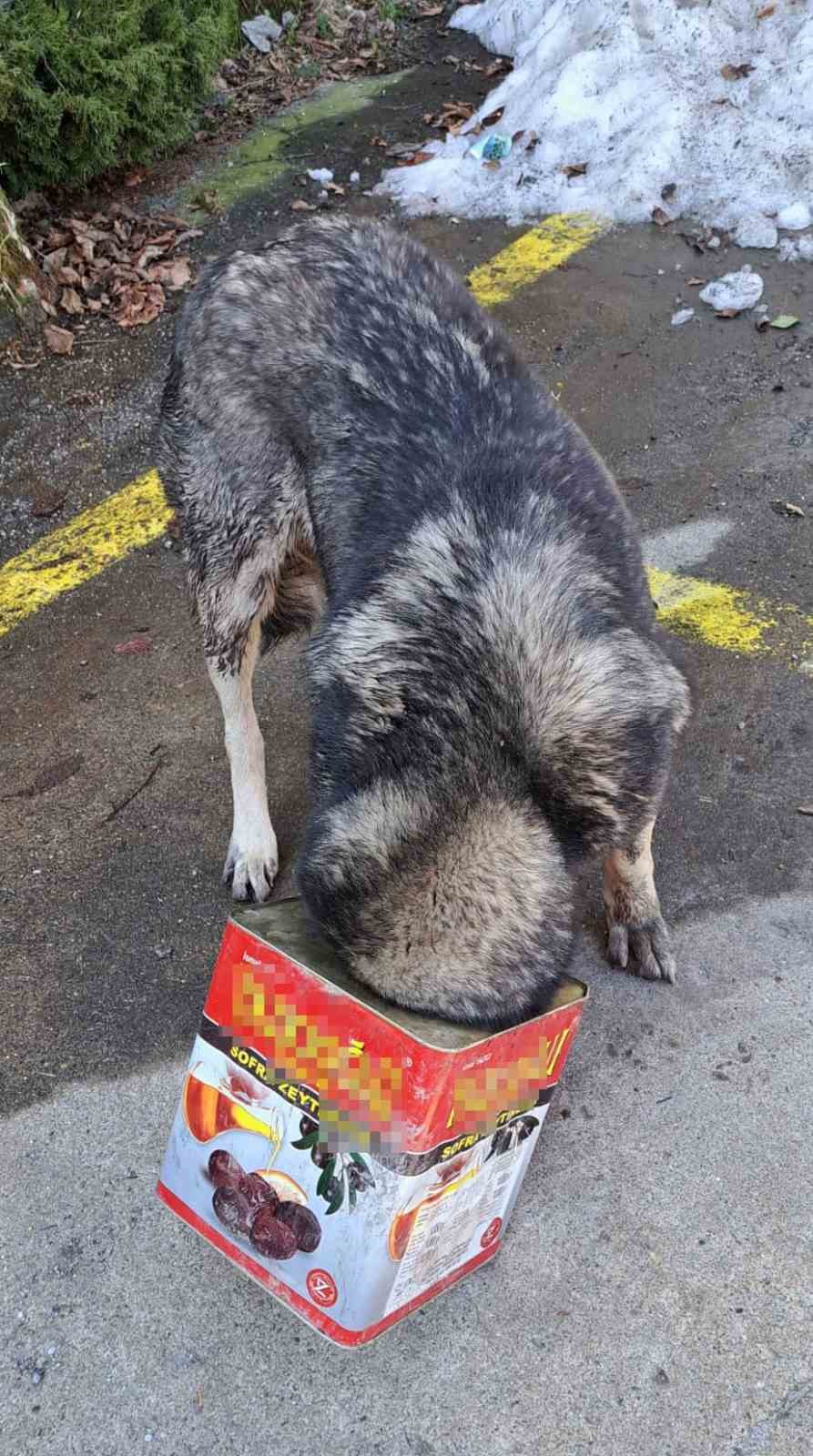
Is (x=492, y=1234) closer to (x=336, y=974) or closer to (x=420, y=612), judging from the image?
(x=336, y=974)

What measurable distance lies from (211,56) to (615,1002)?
19.5ft

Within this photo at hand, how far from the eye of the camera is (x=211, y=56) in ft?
22.4

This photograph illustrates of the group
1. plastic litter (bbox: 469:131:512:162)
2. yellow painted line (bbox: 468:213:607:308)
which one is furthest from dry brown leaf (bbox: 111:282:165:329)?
plastic litter (bbox: 469:131:512:162)

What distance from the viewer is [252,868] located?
3574mm

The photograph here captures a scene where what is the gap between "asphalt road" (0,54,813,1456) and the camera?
2383 mm

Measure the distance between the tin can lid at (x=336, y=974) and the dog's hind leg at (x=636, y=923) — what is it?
2.57 ft

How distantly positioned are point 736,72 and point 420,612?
5728mm

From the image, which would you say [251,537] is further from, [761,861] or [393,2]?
[393,2]

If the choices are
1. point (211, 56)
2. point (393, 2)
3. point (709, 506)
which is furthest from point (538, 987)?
point (393, 2)

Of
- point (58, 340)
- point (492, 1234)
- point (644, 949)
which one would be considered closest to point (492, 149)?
point (58, 340)

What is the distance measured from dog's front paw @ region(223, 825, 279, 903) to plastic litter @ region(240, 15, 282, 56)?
22.8 ft

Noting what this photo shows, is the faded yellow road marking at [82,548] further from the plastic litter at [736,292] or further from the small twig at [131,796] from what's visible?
the plastic litter at [736,292]

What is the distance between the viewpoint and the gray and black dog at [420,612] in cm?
233

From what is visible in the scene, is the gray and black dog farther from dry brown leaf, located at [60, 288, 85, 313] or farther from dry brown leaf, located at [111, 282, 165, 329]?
dry brown leaf, located at [60, 288, 85, 313]
